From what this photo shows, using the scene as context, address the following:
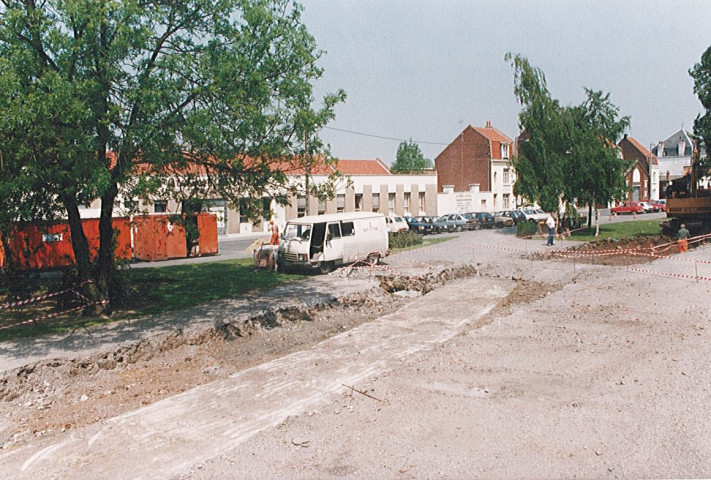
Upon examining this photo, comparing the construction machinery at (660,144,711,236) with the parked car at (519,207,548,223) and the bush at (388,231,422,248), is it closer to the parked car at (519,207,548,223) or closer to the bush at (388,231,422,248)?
the parked car at (519,207,548,223)

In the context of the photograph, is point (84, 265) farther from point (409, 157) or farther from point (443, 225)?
point (409, 157)

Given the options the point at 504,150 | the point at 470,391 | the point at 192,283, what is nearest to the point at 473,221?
the point at 504,150

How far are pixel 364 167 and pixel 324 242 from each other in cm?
3643

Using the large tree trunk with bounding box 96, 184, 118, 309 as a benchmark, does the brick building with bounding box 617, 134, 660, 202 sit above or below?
above

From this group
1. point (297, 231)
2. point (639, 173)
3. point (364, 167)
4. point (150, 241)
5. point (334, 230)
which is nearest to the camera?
point (297, 231)

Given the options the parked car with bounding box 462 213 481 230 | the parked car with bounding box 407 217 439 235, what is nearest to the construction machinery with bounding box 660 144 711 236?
the parked car with bounding box 462 213 481 230

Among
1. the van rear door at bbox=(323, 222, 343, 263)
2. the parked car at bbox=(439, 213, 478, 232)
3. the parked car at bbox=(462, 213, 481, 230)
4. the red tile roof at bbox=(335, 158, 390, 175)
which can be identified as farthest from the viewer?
the red tile roof at bbox=(335, 158, 390, 175)

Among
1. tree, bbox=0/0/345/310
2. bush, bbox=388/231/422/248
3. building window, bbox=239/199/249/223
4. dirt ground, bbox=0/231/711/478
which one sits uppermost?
tree, bbox=0/0/345/310

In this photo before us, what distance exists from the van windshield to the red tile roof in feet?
102

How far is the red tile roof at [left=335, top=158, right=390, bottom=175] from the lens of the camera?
54562 mm

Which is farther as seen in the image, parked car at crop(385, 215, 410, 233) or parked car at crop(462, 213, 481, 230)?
parked car at crop(462, 213, 481, 230)

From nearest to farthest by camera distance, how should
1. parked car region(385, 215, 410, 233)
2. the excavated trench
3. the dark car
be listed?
the excavated trench, parked car region(385, 215, 410, 233), the dark car

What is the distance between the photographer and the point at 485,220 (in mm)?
46344

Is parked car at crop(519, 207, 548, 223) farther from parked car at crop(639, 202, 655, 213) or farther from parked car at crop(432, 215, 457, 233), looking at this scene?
parked car at crop(639, 202, 655, 213)
